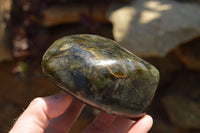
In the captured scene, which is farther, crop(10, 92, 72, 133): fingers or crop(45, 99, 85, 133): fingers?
crop(45, 99, 85, 133): fingers

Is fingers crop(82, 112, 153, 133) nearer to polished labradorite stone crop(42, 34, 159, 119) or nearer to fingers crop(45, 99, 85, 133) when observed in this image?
polished labradorite stone crop(42, 34, 159, 119)

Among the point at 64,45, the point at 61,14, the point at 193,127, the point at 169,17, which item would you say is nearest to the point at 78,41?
the point at 64,45

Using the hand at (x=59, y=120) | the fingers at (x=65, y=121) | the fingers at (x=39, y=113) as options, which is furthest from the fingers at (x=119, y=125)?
the fingers at (x=39, y=113)

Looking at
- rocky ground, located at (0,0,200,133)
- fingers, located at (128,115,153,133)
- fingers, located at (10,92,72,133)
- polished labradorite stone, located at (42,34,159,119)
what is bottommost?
rocky ground, located at (0,0,200,133)

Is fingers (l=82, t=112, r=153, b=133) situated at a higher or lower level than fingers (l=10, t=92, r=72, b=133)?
lower

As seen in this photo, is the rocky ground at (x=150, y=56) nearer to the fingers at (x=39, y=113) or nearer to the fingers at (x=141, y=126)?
the fingers at (x=141, y=126)

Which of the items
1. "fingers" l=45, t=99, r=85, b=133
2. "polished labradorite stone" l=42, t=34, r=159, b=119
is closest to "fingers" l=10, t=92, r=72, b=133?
"polished labradorite stone" l=42, t=34, r=159, b=119

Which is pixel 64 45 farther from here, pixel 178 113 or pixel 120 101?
pixel 178 113
